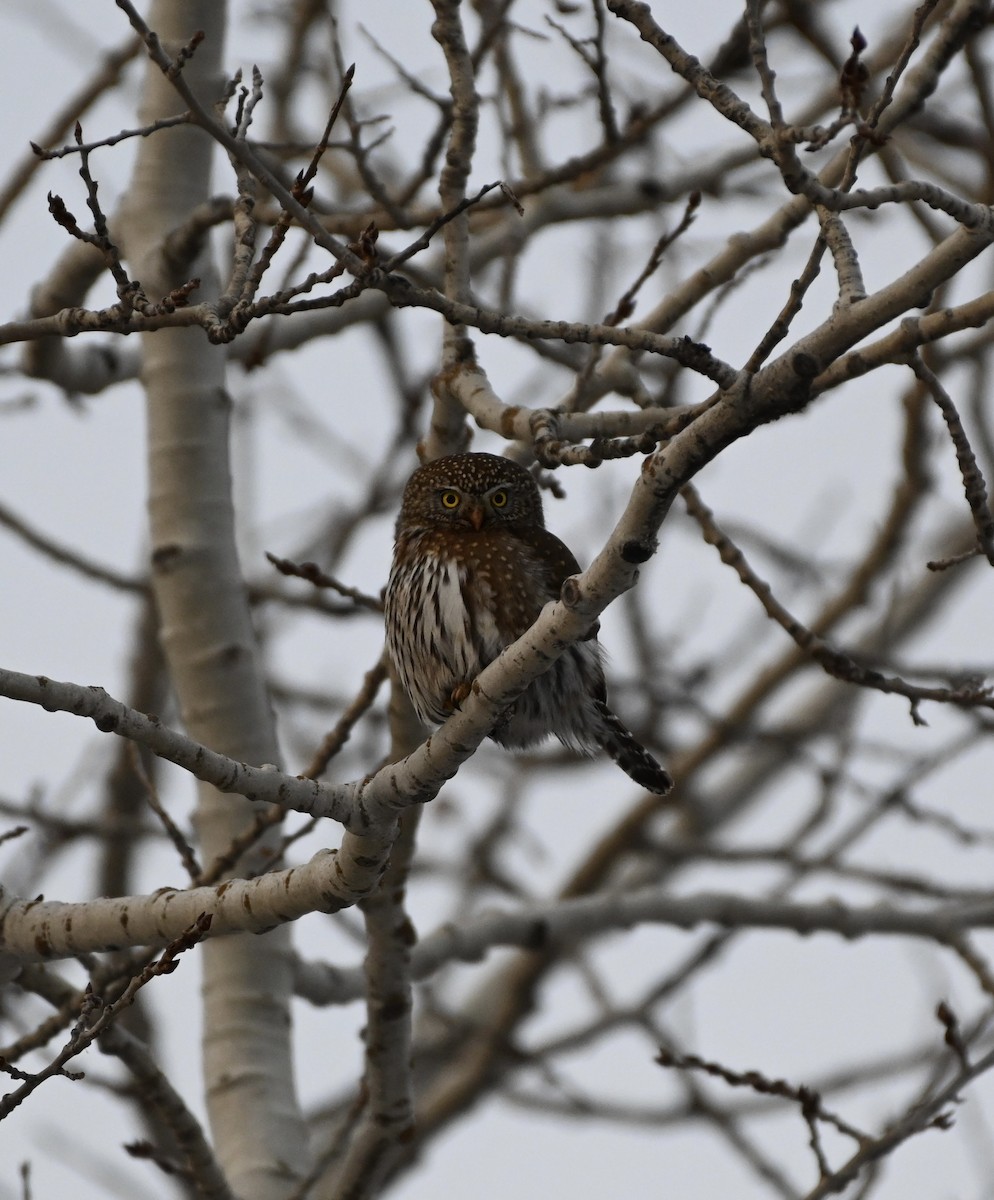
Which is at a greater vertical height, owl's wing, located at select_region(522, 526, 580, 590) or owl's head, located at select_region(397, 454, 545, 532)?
owl's head, located at select_region(397, 454, 545, 532)

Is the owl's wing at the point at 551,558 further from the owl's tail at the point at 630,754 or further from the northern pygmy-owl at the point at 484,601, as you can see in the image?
the owl's tail at the point at 630,754

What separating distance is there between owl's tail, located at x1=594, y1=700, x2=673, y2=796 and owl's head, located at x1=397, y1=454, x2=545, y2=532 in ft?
2.33

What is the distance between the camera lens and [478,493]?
5484mm

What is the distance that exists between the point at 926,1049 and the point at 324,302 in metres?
7.13

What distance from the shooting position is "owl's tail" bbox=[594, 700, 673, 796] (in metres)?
5.48

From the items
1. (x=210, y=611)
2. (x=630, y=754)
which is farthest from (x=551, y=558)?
(x=210, y=611)

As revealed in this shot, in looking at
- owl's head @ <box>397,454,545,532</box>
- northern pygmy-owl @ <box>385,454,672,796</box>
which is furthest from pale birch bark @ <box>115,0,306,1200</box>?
owl's head @ <box>397,454,545,532</box>

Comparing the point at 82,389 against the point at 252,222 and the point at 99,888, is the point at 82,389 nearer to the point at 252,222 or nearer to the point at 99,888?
the point at 252,222

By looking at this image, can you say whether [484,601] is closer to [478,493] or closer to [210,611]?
[478,493]

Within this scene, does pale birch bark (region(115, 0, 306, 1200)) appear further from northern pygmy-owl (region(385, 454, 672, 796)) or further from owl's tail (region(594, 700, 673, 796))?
owl's tail (region(594, 700, 673, 796))

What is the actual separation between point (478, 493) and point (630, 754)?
1.03 metres

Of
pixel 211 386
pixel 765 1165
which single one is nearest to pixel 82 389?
pixel 211 386

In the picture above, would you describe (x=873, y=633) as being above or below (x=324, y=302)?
above

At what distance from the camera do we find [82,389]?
5910mm
